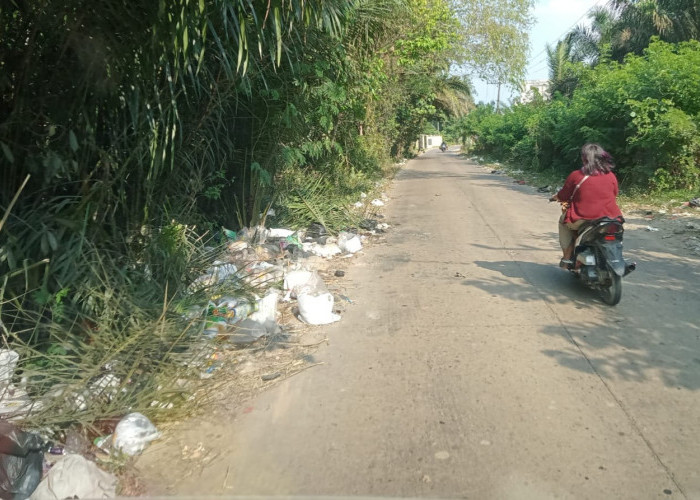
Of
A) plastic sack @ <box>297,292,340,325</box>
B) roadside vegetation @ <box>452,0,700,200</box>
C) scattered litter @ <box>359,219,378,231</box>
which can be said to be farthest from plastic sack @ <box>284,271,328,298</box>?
roadside vegetation @ <box>452,0,700,200</box>

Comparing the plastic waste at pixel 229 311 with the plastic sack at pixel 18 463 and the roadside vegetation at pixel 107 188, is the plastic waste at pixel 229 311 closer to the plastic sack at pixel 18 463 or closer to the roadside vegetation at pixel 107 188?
the roadside vegetation at pixel 107 188

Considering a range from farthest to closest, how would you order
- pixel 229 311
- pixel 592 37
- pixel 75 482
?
1. pixel 592 37
2. pixel 229 311
3. pixel 75 482

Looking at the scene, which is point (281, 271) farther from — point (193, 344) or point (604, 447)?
point (604, 447)

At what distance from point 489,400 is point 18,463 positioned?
290 centimetres

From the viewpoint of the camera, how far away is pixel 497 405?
3.89 meters

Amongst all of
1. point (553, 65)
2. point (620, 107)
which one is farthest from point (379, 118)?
point (553, 65)

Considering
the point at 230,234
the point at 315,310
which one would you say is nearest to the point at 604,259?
the point at 315,310

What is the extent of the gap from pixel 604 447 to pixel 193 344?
293cm

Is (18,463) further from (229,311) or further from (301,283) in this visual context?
(301,283)

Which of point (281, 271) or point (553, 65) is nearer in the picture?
point (281, 271)

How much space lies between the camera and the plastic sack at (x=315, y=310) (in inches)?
225

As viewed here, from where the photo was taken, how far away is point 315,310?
572 cm

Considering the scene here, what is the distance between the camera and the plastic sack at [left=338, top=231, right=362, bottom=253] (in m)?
8.97

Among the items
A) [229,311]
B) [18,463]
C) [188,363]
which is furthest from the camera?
[229,311]
